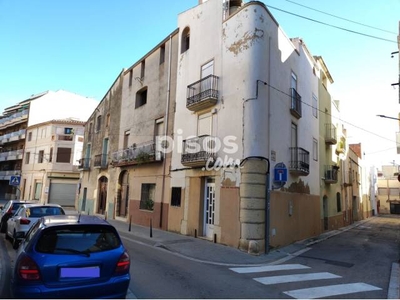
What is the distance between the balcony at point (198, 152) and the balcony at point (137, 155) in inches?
115

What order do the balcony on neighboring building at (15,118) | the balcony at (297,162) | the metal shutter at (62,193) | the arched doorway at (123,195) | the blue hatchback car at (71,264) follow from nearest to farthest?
the blue hatchback car at (71,264) → the balcony at (297,162) → the arched doorway at (123,195) → the metal shutter at (62,193) → the balcony on neighboring building at (15,118)

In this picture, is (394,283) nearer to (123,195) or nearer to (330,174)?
(330,174)

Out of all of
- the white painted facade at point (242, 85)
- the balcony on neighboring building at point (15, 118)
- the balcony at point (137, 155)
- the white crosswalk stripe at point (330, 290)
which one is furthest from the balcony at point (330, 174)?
the balcony on neighboring building at point (15, 118)

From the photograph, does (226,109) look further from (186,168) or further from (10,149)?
(10,149)

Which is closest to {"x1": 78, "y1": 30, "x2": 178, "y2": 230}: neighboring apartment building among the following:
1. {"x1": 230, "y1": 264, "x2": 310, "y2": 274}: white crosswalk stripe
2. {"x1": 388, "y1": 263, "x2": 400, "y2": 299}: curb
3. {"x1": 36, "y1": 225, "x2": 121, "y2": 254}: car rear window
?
{"x1": 230, "y1": 264, "x2": 310, "y2": 274}: white crosswalk stripe

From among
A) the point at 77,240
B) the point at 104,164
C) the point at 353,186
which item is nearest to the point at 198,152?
the point at 77,240

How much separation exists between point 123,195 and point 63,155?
19762mm

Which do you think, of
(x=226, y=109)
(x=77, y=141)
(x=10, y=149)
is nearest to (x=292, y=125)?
(x=226, y=109)

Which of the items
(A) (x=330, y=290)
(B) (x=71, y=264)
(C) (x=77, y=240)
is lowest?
(A) (x=330, y=290)

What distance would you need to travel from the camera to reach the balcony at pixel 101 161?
23422mm

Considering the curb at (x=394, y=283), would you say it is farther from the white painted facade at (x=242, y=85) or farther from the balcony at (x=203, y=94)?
the balcony at (x=203, y=94)

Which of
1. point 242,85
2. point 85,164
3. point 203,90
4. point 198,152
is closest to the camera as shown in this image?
point 242,85

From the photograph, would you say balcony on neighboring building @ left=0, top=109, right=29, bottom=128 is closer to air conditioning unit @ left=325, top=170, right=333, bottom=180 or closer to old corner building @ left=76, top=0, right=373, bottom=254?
old corner building @ left=76, top=0, right=373, bottom=254

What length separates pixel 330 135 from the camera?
2130 cm
